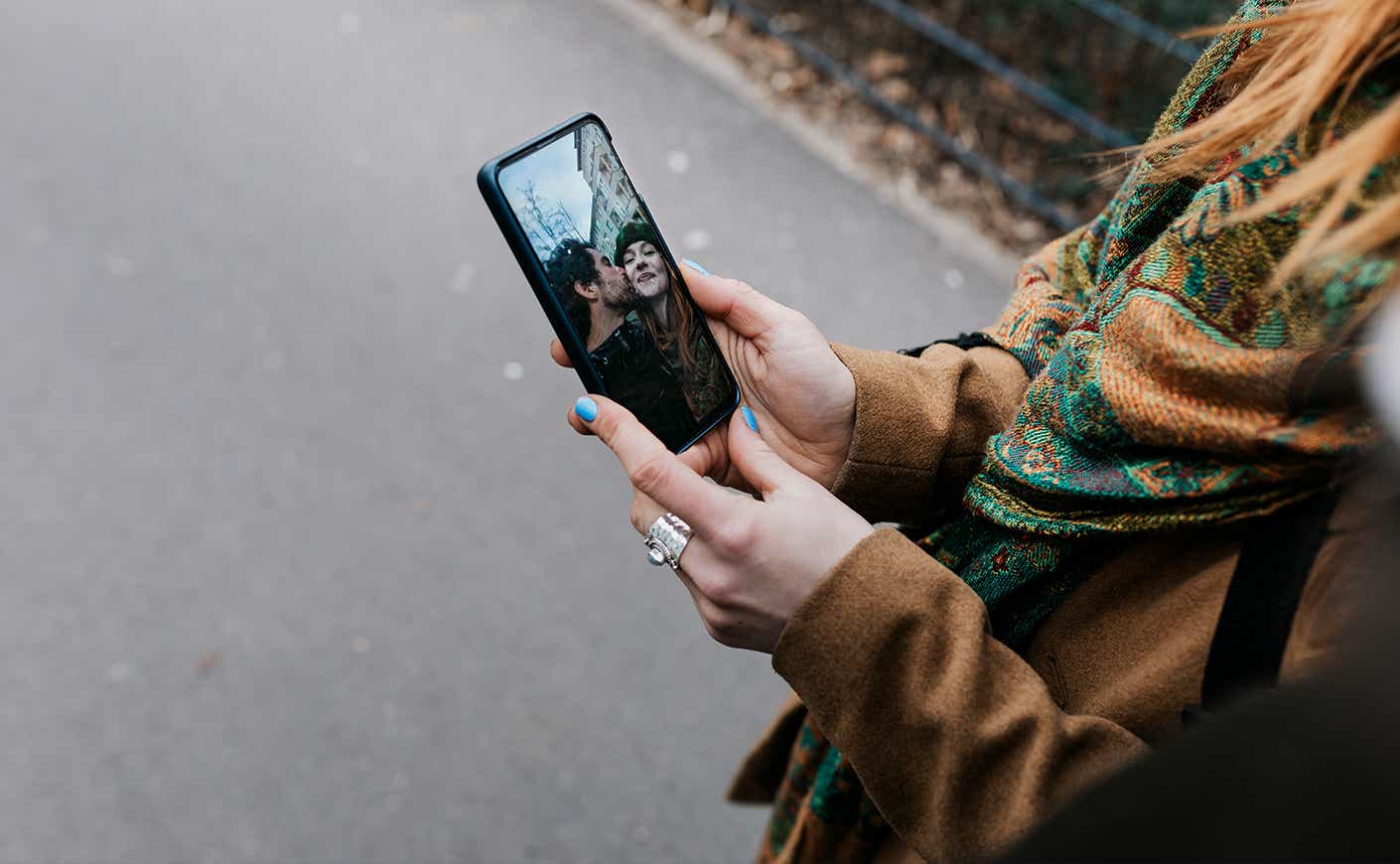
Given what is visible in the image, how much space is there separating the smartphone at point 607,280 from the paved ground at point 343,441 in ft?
4.76

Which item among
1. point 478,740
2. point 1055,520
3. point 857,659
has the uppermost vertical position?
point 1055,520

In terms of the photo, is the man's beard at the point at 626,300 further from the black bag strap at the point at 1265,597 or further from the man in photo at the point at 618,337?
the black bag strap at the point at 1265,597

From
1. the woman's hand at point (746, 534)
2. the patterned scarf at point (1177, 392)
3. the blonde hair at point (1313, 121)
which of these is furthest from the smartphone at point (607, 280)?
the blonde hair at point (1313, 121)

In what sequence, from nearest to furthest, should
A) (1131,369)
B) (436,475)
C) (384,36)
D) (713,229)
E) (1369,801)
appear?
(1369,801) < (1131,369) < (436,475) < (713,229) < (384,36)

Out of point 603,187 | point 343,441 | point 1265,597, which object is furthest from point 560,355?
point 343,441

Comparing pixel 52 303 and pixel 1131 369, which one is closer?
pixel 1131 369

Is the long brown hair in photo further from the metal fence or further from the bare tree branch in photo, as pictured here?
the metal fence

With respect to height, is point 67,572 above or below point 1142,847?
below

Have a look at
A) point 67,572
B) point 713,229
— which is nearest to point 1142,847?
point 67,572

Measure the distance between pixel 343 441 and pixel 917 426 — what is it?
2217 mm

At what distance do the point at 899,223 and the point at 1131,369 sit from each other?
2971mm

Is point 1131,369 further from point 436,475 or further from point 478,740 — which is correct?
point 436,475

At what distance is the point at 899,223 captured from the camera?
390cm

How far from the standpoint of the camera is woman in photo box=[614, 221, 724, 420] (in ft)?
4.40
